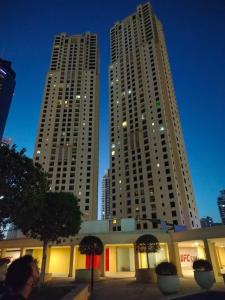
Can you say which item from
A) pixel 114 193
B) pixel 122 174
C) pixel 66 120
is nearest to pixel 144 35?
pixel 66 120

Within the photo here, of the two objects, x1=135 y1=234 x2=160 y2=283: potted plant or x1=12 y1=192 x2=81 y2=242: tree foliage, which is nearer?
x1=135 y1=234 x2=160 y2=283: potted plant

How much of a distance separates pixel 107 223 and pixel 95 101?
7998cm

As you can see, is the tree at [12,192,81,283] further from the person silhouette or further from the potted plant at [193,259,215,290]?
the person silhouette

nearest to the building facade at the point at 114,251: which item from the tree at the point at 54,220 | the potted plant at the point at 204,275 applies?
the tree at the point at 54,220

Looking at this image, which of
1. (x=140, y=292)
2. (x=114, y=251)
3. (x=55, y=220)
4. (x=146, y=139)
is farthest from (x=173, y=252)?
(x=146, y=139)

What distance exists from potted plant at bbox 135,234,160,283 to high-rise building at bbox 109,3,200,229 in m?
46.8

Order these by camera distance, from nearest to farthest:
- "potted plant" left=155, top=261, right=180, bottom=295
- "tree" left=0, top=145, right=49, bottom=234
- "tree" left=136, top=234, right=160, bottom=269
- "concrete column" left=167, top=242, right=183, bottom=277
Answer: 1. "potted plant" left=155, top=261, right=180, bottom=295
2. "tree" left=0, top=145, right=49, bottom=234
3. "tree" left=136, top=234, right=160, bottom=269
4. "concrete column" left=167, top=242, right=183, bottom=277

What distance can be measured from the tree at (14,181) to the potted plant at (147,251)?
1209cm

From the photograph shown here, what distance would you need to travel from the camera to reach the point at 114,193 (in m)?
83.6

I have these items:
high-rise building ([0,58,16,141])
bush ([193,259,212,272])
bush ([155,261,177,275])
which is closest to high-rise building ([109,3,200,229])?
bush ([193,259,212,272])

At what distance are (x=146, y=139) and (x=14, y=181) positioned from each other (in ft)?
232

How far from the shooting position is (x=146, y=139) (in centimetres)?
8544

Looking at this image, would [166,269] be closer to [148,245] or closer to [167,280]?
[167,280]

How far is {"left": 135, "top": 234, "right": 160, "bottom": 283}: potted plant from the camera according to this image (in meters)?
21.4
